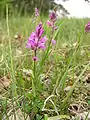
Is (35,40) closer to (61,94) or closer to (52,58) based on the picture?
(61,94)

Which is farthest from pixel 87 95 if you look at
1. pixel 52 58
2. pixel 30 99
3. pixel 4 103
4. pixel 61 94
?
pixel 52 58

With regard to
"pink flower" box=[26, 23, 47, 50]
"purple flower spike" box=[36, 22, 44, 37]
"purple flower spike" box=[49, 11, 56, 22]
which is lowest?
"pink flower" box=[26, 23, 47, 50]

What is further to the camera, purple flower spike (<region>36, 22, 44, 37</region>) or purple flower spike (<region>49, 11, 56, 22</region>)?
purple flower spike (<region>49, 11, 56, 22</region>)

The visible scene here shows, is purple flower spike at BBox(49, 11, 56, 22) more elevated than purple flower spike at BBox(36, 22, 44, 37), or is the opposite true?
purple flower spike at BBox(49, 11, 56, 22)

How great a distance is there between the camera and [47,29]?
1.61 meters

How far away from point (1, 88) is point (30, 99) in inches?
10.1

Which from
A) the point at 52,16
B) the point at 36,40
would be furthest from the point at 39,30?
the point at 52,16

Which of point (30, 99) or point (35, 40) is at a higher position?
point (35, 40)

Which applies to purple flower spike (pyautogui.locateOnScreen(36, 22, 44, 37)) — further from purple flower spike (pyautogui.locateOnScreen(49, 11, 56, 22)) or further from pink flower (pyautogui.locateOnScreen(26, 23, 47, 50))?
purple flower spike (pyautogui.locateOnScreen(49, 11, 56, 22))

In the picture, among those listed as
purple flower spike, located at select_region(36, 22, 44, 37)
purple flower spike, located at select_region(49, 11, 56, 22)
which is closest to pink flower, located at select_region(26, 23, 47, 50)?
purple flower spike, located at select_region(36, 22, 44, 37)

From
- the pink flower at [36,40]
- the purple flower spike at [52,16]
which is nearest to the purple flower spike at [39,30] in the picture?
the pink flower at [36,40]

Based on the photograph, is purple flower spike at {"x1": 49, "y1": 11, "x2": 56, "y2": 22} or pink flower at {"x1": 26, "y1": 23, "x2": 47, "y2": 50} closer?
pink flower at {"x1": 26, "y1": 23, "x2": 47, "y2": 50}

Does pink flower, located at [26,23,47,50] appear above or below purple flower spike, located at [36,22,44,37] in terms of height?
below

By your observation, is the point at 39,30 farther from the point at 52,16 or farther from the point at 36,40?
the point at 52,16
